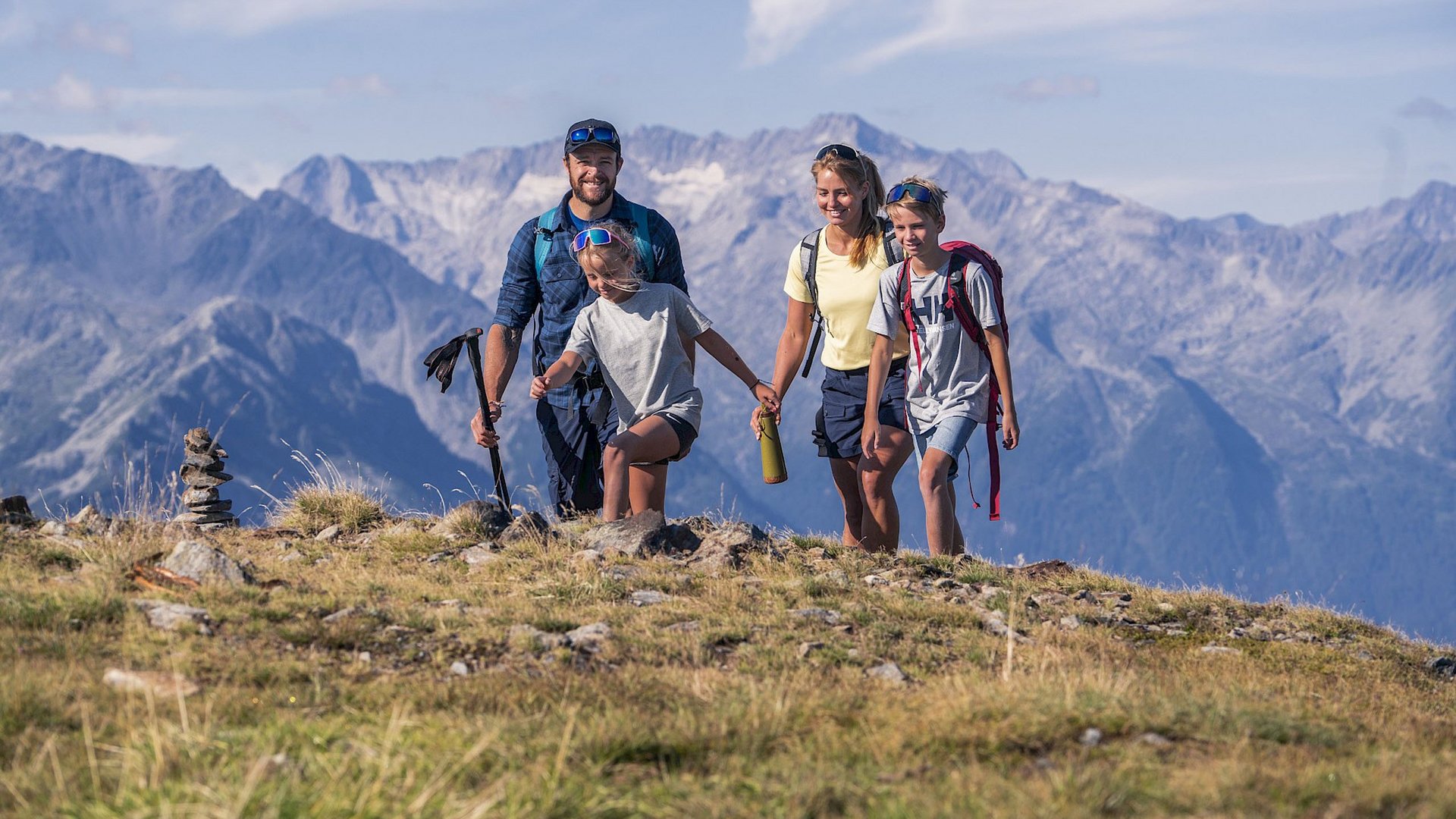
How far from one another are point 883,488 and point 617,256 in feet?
9.26

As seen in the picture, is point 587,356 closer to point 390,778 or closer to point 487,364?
point 487,364

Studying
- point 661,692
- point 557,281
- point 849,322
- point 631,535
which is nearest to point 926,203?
point 849,322

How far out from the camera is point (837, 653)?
7.06 metres

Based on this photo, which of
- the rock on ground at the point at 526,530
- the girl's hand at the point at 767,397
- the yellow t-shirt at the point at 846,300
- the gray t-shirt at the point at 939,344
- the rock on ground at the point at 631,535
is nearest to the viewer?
the rock on ground at the point at 631,535

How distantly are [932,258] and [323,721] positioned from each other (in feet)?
21.5

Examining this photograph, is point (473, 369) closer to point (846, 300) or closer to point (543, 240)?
point (543, 240)

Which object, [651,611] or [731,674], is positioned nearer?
[731,674]

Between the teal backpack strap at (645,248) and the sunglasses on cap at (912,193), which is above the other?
the sunglasses on cap at (912,193)

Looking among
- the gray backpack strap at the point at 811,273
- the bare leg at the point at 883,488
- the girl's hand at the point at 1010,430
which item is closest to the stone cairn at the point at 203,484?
the gray backpack strap at the point at 811,273

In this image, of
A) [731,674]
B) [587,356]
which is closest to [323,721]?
[731,674]

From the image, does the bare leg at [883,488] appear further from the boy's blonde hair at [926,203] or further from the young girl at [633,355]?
the boy's blonde hair at [926,203]

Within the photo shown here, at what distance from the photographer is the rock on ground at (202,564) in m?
7.96

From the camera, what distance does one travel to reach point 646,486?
34.6 feet

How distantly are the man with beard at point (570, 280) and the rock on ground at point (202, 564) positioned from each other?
2.62m
